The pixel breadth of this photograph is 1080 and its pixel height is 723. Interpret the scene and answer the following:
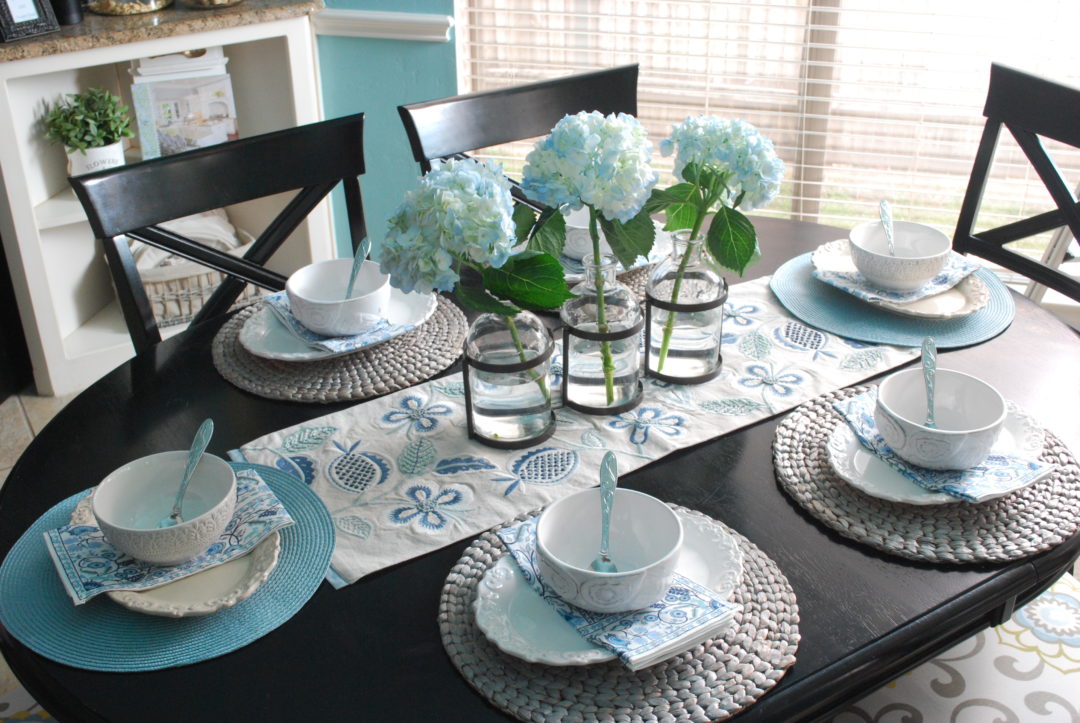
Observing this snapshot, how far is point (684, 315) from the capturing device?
1328 millimetres

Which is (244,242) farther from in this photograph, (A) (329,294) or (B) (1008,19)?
(B) (1008,19)

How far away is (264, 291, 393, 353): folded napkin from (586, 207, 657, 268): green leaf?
39cm

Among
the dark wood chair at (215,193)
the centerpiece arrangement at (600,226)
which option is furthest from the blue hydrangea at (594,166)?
the dark wood chair at (215,193)

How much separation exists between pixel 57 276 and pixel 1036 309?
2336 millimetres

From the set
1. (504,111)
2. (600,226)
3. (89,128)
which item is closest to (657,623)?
(600,226)

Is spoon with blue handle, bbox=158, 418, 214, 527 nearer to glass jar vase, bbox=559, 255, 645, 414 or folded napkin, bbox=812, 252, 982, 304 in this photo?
glass jar vase, bbox=559, 255, 645, 414

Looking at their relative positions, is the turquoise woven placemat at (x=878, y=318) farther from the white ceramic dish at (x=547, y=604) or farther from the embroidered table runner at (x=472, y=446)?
the white ceramic dish at (x=547, y=604)

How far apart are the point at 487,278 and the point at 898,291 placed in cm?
70

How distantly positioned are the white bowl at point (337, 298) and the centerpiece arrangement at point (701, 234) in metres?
0.37

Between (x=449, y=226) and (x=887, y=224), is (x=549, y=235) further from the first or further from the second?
(x=887, y=224)

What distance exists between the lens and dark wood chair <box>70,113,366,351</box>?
1.55 meters

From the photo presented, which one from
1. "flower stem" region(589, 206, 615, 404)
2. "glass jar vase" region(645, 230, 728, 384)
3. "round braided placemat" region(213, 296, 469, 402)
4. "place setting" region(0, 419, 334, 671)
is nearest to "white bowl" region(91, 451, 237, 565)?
"place setting" region(0, 419, 334, 671)

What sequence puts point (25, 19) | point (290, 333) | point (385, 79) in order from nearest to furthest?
point (290, 333) < point (25, 19) < point (385, 79)

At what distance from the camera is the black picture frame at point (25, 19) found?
7.53 ft
